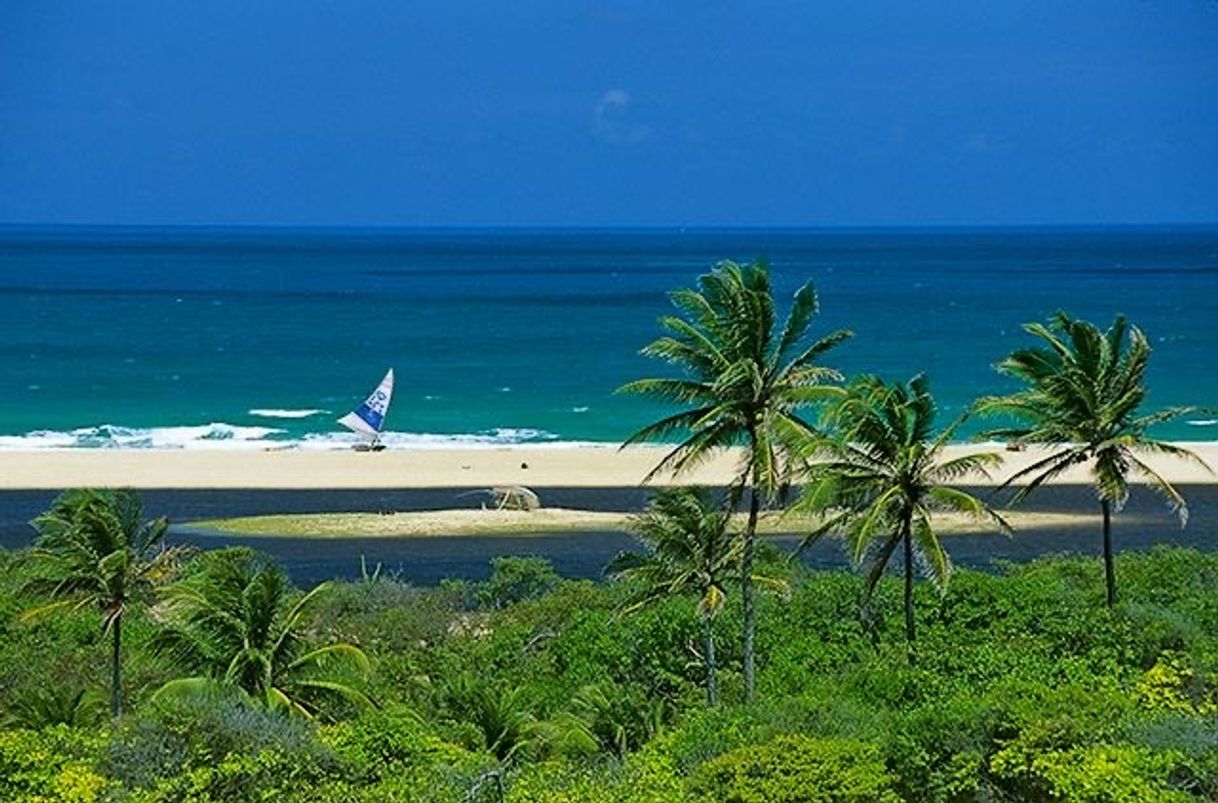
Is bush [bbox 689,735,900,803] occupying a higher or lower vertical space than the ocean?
lower

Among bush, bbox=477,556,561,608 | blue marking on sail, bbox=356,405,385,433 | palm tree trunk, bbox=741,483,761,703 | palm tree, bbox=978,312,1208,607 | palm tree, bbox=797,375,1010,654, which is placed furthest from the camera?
blue marking on sail, bbox=356,405,385,433

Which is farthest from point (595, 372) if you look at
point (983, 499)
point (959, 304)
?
point (959, 304)

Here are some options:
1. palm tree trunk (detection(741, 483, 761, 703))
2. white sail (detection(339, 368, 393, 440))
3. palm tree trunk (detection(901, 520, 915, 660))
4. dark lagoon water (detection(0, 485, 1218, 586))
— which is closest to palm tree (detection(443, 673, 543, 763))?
palm tree trunk (detection(741, 483, 761, 703))

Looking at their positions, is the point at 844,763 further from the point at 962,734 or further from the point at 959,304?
the point at 959,304

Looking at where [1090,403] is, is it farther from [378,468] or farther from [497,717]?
[378,468]

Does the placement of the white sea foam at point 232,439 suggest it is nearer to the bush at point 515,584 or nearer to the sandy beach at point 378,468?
the sandy beach at point 378,468

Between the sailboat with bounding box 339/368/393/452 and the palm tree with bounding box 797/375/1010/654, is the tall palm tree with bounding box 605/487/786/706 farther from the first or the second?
the sailboat with bounding box 339/368/393/452
